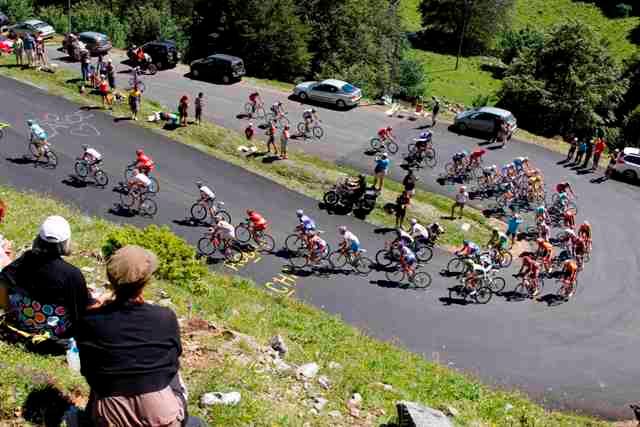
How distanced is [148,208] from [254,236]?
429 centimetres

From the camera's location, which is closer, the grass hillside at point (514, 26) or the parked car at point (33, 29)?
the parked car at point (33, 29)

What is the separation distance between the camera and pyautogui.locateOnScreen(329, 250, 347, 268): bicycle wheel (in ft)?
76.3

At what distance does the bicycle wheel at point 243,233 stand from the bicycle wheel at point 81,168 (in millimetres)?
6758

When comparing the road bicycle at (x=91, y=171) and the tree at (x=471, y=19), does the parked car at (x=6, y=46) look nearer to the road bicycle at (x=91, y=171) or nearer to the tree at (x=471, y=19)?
the road bicycle at (x=91, y=171)

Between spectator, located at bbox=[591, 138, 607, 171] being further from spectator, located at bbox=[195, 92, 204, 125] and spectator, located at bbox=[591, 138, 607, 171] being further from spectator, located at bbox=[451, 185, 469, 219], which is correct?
spectator, located at bbox=[195, 92, 204, 125]

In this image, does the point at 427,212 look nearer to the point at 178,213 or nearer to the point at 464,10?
the point at 178,213

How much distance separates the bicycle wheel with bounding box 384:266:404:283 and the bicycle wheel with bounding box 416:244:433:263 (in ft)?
5.23

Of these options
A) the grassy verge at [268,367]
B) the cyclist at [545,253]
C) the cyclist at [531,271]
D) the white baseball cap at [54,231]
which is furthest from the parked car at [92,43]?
the white baseball cap at [54,231]

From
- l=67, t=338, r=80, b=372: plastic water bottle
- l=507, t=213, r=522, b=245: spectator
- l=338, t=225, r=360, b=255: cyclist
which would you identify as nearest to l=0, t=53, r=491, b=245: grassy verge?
l=507, t=213, r=522, b=245: spectator

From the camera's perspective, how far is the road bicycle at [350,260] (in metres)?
23.0

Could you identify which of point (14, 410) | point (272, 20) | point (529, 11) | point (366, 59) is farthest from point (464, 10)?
point (14, 410)

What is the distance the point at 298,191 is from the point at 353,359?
15124mm

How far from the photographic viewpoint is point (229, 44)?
165 feet

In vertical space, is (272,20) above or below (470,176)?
above
